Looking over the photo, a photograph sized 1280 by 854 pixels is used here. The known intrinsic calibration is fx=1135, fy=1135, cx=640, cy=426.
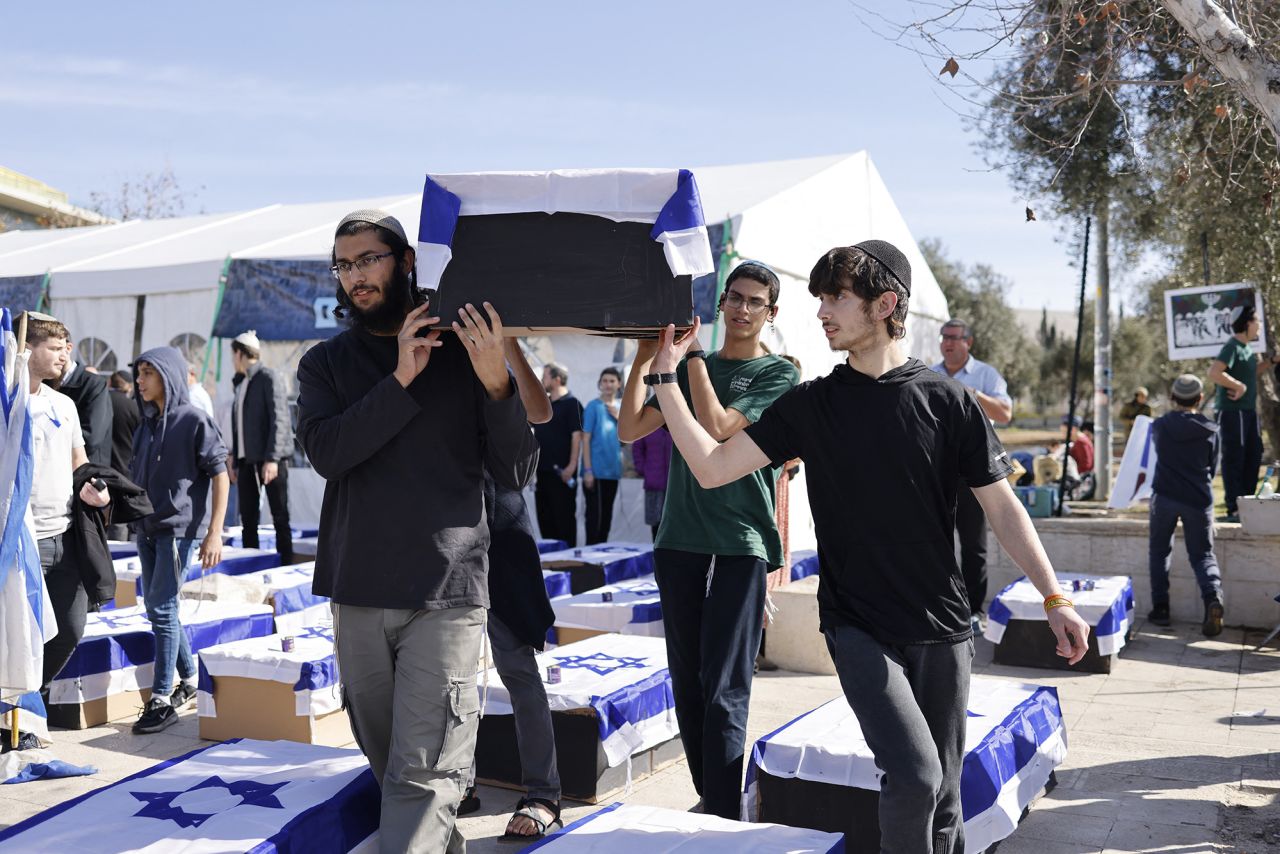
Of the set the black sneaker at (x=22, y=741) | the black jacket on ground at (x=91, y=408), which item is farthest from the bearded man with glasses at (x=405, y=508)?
the black jacket on ground at (x=91, y=408)

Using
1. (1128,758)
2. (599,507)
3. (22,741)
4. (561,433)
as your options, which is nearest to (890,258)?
(1128,758)

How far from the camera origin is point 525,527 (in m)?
4.13

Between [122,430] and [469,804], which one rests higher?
[122,430]

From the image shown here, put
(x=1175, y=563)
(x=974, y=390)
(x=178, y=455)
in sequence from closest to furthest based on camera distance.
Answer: (x=178, y=455)
(x=974, y=390)
(x=1175, y=563)

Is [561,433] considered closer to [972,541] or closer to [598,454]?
[598,454]

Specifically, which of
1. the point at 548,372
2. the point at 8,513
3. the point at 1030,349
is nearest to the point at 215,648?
the point at 8,513

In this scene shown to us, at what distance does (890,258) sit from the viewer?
2965 millimetres

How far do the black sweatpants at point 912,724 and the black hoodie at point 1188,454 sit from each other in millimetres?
6058

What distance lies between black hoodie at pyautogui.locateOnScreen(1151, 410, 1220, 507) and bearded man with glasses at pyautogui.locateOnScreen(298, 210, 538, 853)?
6593 millimetres

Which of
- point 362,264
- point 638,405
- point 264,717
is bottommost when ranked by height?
point 264,717

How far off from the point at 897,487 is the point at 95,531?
381 centimetres

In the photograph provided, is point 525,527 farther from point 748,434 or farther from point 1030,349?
point 1030,349

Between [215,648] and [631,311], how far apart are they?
3774mm

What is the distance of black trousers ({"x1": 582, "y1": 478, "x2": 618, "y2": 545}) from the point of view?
11078mm
